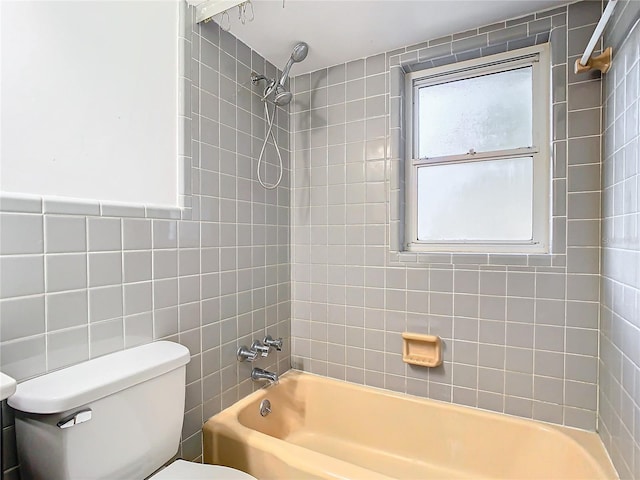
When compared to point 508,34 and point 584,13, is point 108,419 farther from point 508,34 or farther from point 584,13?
point 584,13

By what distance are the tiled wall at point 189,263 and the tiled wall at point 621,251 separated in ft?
5.05

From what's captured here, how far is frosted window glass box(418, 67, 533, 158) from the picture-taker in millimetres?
1679

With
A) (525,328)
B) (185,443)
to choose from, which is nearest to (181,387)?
(185,443)

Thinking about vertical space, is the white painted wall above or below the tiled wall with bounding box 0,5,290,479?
above

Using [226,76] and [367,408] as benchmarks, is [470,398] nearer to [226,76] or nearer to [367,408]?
[367,408]

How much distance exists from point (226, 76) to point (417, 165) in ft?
3.65

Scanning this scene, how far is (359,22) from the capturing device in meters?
1.60

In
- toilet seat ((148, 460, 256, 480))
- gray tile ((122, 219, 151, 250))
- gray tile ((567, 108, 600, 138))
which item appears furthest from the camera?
gray tile ((567, 108, 600, 138))

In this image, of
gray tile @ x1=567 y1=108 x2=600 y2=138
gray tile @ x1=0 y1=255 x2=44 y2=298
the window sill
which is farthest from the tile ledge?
gray tile @ x1=567 y1=108 x2=600 y2=138

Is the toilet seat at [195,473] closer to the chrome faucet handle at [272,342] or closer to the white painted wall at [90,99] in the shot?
the chrome faucet handle at [272,342]

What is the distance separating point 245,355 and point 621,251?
5.33ft

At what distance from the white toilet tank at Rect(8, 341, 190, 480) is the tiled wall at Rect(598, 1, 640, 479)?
4.86ft

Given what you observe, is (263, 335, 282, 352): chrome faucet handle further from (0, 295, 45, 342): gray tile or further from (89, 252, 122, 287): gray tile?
(0, 295, 45, 342): gray tile

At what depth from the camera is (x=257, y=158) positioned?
1840 mm
